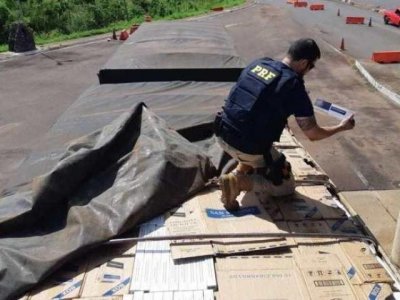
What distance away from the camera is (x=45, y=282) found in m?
3.31

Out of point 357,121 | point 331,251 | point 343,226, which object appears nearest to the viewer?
point 331,251

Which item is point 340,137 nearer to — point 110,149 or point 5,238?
point 110,149

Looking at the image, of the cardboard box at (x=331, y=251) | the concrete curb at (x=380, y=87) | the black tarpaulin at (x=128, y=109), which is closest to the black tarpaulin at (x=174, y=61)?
the black tarpaulin at (x=128, y=109)

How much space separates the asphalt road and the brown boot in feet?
7.12

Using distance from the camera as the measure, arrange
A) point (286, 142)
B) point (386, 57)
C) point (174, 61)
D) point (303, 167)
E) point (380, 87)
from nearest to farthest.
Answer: point (303, 167) < point (286, 142) < point (174, 61) < point (380, 87) < point (386, 57)

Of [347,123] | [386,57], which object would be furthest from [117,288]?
[386,57]

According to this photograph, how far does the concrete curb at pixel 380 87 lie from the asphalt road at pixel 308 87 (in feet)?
0.64

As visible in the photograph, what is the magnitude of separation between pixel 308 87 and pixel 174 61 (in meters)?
5.98

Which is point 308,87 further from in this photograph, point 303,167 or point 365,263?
point 365,263

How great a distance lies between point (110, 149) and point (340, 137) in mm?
6264

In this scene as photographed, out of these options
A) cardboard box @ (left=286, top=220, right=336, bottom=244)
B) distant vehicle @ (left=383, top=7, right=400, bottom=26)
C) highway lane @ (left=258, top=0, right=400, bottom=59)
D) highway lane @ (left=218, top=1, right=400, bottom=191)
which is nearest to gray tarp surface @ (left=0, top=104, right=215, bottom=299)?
cardboard box @ (left=286, top=220, right=336, bottom=244)

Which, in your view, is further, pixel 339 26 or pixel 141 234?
pixel 339 26

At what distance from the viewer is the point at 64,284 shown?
3301 mm

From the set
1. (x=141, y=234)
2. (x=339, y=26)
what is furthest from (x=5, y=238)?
(x=339, y=26)
